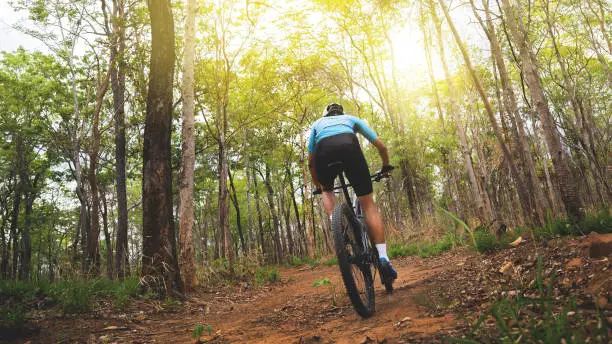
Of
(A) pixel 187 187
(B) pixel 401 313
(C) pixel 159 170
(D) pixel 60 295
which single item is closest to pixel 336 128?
(B) pixel 401 313

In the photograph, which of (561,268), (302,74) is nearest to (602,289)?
(561,268)

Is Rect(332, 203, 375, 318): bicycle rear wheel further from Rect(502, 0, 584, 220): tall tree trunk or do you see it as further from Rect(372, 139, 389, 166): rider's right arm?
Rect(502, 0, 584, 220): tall tree trunk

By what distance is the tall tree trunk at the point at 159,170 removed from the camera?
16.3 ft

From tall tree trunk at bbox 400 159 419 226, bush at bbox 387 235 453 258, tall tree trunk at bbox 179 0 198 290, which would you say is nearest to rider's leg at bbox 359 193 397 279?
tall tree trunk at bbox 179 0 198 290

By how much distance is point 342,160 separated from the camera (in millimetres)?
2924

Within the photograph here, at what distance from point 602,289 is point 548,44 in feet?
56.3

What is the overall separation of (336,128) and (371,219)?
2.98ft

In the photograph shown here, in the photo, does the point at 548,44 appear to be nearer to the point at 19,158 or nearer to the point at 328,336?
the point at 328,336

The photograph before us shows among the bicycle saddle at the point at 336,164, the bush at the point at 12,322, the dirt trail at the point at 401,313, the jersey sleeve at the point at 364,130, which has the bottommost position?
the dirt trail at the point at 401,313

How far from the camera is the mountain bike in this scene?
2.58 m

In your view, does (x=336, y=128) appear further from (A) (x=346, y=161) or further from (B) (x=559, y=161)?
(B) (x=559, y=161)

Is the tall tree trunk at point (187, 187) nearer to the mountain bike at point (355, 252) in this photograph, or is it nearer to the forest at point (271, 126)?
the forest at point (271, 126)

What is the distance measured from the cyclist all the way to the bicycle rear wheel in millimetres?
160

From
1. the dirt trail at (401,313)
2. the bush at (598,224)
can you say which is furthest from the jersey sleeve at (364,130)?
the bush at (598,224)
